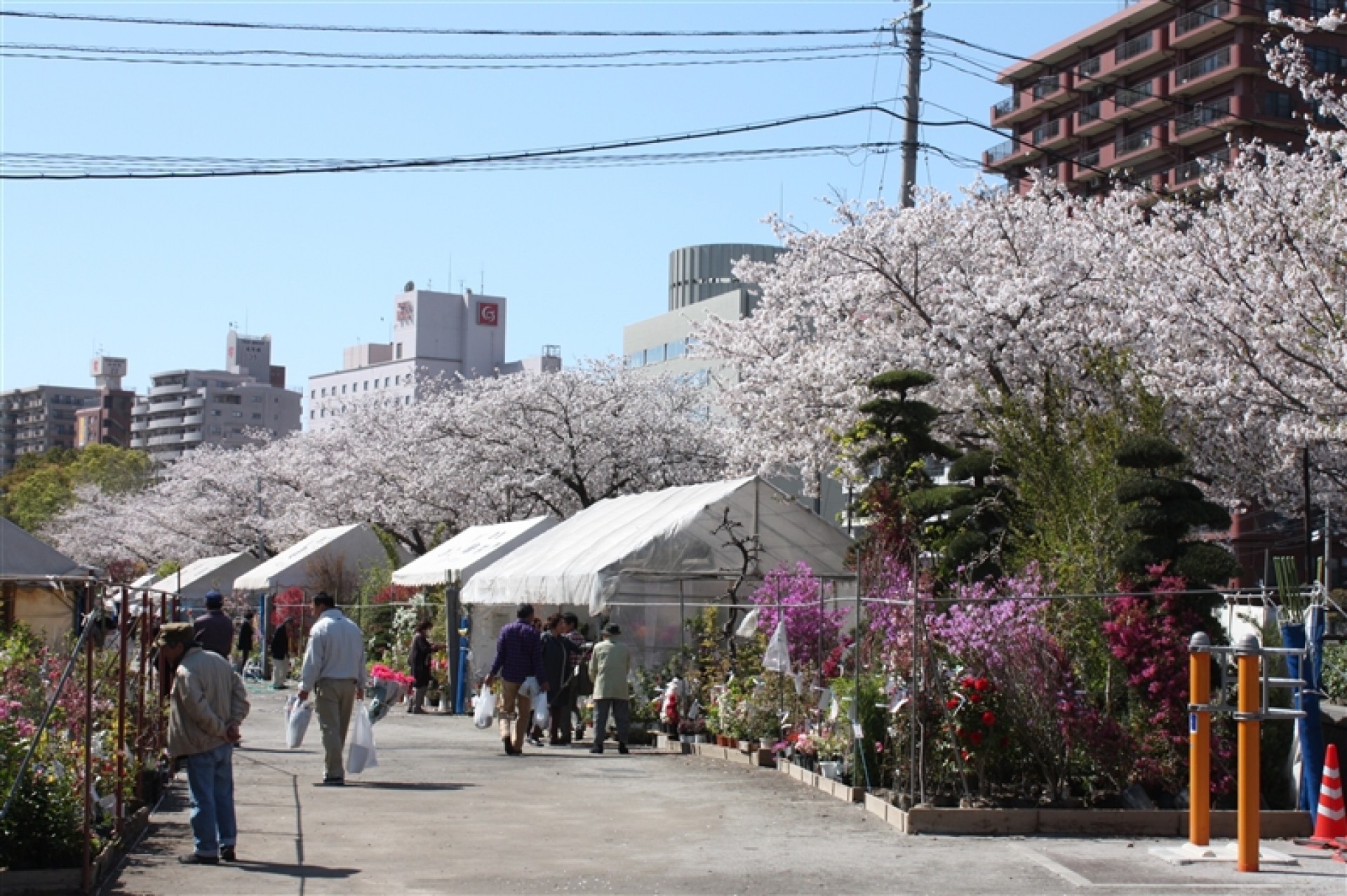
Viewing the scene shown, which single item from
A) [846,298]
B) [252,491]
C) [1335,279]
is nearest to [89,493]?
[252,491]

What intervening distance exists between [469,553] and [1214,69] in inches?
2146

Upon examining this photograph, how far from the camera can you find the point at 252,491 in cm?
7150

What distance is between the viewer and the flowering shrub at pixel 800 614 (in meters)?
18.0

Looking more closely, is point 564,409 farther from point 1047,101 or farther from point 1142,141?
point 1047,101

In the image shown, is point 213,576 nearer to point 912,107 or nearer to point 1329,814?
point 912,107

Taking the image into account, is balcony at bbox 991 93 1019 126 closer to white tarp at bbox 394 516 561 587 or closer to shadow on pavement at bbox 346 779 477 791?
white tarp at bbox 394 516 561 587

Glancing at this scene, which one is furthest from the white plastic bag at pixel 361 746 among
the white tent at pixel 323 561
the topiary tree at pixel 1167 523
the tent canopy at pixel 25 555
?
the white tent at pixel 323 561

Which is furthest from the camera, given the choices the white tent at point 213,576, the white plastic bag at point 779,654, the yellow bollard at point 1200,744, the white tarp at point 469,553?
the white tent at point 213,576

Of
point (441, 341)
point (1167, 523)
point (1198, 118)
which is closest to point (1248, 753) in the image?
point (1167, 523)

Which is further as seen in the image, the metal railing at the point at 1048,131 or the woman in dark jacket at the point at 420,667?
the metal railing at the point at 1048,131

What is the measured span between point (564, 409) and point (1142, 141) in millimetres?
45502

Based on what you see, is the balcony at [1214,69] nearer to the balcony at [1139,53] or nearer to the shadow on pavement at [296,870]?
the balcony at [1139,53]

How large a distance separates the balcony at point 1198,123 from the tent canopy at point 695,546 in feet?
179

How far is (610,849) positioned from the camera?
11461 mm
